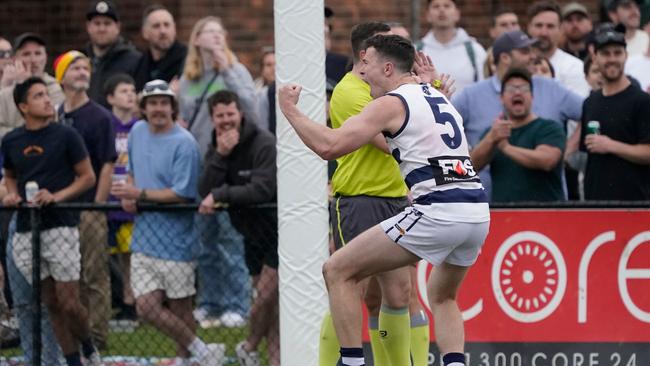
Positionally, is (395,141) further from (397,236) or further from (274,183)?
(274,183)

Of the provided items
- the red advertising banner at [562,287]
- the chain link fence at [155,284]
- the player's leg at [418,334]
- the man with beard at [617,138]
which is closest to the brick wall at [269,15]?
the chain link fence at [155,284]

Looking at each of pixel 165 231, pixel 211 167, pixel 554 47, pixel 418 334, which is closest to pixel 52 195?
pixel 165 231

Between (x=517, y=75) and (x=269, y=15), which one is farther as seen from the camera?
(x=269, y=15)

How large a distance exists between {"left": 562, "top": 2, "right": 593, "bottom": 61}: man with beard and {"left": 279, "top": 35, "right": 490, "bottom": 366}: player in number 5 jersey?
5.97m

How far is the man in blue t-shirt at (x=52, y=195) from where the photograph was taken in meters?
11.4

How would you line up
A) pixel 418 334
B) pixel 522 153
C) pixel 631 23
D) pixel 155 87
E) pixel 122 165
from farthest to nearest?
pixel 631 23 → pixel 122 165 → pixel 155 87 → pixel 522 153 → pixel 418 334

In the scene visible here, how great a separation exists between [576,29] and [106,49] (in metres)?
4.47

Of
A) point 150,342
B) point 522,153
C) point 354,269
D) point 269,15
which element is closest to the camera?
point 354,269

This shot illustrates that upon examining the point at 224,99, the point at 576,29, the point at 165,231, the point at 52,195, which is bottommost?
the point at 165,231

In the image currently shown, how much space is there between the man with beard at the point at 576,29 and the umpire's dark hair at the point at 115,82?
4.15 metres

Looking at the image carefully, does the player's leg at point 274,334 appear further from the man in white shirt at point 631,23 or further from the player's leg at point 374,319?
the man in white shirt at point 631,23

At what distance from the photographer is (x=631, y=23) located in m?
14.6

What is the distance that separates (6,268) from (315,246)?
306cm

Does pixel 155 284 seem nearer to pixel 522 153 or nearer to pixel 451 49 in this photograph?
pixel 522 153
